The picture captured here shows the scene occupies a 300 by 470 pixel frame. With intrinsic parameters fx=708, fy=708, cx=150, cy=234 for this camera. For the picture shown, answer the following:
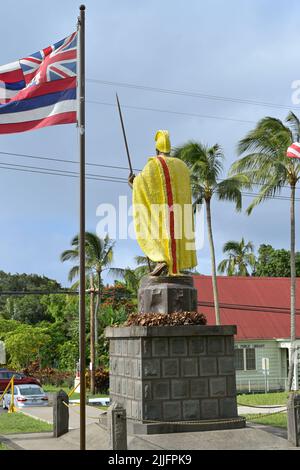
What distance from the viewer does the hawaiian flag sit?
36.6ft

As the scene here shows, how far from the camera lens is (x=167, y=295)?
13.2 metres

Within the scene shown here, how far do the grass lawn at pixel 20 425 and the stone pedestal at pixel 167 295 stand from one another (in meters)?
4.77

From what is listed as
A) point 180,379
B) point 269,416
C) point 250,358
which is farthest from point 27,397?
point 180,379

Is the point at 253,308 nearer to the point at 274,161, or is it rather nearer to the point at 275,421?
the point at 274,161

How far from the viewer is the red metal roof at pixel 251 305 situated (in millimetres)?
34156

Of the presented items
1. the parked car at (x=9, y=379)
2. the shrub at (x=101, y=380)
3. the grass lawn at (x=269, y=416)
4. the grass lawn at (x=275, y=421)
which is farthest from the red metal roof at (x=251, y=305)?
the grass lawn at (x=275, y=421)

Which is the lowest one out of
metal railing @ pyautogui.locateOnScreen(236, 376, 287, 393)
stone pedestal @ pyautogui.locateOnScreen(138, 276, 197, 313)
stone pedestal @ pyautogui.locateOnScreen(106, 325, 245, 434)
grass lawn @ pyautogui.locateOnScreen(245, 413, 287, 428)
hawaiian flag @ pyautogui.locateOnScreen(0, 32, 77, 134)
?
metal railing @ pyautogui.locateOnScreen(236, 376, 287, 393)

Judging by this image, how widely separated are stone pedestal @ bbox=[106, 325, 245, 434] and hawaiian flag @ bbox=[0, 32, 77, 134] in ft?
13.1

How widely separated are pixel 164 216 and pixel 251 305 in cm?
2238

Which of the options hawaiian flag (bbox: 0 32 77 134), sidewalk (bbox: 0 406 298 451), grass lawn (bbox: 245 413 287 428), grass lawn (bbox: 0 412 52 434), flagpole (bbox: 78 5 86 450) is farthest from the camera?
grass lawn (bbox: 0 412 52 434)

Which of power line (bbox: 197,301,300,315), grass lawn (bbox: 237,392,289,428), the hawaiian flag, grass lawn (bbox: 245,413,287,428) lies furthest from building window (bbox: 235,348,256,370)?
the hawaiian flag

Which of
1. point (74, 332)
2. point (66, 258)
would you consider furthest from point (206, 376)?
point (74, 332)

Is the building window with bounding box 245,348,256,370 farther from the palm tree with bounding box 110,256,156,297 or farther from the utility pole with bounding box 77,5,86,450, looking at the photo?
the utility pole with bounding box 77,5,86,450

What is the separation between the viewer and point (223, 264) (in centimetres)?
5653
